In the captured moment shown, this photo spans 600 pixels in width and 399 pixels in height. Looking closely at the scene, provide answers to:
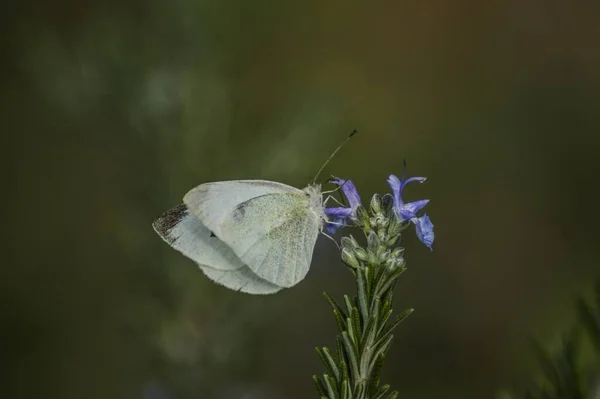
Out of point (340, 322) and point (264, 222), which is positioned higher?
point (264, 222)

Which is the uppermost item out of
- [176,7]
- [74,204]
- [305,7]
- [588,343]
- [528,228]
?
[305,7]

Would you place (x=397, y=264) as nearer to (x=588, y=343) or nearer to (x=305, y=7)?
(x=588, y=343)

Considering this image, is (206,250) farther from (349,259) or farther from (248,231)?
(349,259)

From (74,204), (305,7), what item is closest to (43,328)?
(74,204)

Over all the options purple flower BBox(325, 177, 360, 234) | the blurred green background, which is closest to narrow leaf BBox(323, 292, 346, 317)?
purple flower BBox(325, 177, 360, 234)

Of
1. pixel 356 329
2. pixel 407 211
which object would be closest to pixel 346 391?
pixel 356 329

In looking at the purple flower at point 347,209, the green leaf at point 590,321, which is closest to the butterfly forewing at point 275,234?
the purple flower at point 347,209

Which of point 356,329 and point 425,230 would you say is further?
point 425,230

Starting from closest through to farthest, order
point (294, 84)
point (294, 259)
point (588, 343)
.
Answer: point (588, 343)
point (294, 259)
point (294, 84)
